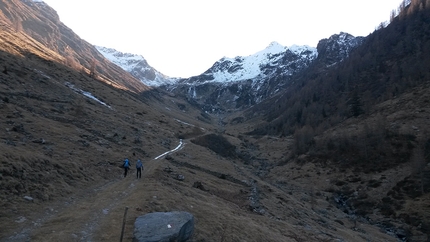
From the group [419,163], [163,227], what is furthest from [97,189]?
[419,163]

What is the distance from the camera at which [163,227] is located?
57.9 feet

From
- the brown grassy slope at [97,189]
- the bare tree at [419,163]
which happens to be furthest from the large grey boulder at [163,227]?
the bare tree at [419,163]

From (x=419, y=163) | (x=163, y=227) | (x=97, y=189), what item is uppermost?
Result: (x=419, y=163)

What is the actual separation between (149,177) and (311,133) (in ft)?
306

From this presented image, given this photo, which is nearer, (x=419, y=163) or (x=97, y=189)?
(x=97, y=189)

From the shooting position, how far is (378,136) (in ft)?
288

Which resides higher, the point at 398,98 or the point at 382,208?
the point at 398,98

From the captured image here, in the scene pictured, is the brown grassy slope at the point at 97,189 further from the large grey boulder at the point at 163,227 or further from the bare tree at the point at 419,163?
the bare tree at the point at 419,163

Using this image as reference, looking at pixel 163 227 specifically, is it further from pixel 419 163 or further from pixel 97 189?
pixel 419 163

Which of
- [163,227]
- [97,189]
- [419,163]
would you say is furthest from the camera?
[419,163]

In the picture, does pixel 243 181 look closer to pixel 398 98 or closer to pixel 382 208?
pixel 382 208

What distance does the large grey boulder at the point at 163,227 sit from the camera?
55.0 feet

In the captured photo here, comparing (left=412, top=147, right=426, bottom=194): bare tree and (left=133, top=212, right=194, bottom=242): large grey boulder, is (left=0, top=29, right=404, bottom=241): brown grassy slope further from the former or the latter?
(left=412, top=147, right=426, bottom=194): bare tree

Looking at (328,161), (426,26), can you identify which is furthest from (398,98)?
(426,26)
